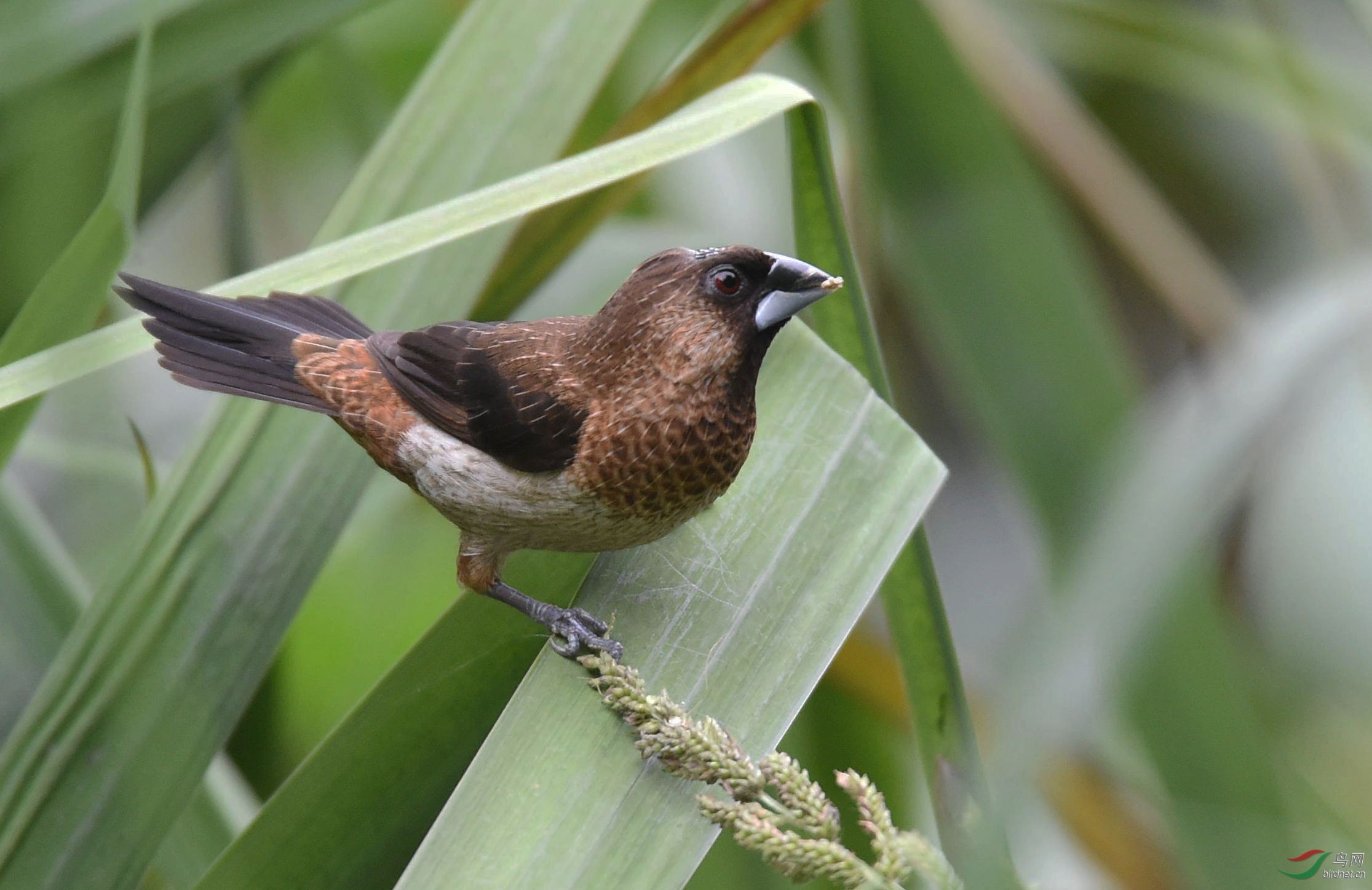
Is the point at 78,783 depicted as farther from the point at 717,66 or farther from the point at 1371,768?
the point at 1371,768

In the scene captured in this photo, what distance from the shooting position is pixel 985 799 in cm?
114

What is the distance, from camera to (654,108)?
1.77 m

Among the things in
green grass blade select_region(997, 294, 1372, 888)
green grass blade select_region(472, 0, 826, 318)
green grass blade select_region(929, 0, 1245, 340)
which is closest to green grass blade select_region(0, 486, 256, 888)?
green grass blade select_region(472, 0, 826, 318)

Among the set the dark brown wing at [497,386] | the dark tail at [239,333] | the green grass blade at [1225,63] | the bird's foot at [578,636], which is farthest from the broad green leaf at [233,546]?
the green grass blade at [1225,63]

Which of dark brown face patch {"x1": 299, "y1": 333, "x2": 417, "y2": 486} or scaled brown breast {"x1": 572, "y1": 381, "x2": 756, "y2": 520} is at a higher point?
scaled brown breast {"x1": 572, "y1": 381, "x2": 756, "y2": 520}

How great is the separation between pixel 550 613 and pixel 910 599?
43cm

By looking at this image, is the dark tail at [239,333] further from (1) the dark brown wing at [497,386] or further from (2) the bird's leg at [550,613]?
(2) the bird's leg at [550,613]

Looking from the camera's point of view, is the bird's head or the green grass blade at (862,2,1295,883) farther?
the green grass blade at (862,2,1295,883)

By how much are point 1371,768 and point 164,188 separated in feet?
7.80

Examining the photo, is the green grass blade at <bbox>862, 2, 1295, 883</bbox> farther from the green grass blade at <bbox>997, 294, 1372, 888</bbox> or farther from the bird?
the bird

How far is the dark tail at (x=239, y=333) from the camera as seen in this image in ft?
4.87

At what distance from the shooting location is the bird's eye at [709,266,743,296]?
1.36m

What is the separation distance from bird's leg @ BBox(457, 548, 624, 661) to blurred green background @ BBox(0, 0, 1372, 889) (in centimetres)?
42
